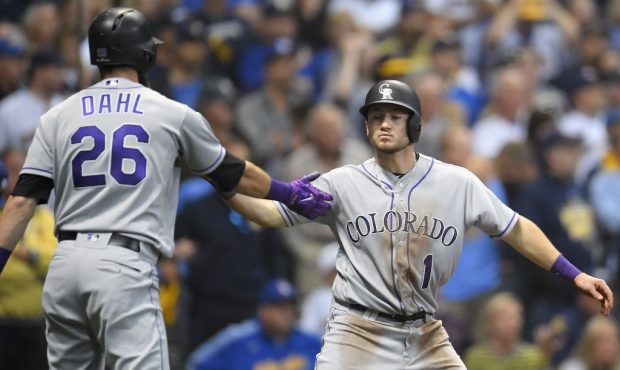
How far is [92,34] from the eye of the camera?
7.02 metres

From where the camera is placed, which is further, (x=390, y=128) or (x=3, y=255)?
(x=390, y=128)

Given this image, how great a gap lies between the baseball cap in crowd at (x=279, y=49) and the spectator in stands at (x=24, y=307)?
380 centimetres

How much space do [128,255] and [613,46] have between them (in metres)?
10.2

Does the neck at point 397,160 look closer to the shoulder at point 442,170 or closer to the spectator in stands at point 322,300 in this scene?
the shoulder at point 442,170

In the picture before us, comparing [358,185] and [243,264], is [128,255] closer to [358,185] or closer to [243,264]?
[358,185]

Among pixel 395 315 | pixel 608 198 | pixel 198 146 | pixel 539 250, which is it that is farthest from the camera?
pixel 608 198

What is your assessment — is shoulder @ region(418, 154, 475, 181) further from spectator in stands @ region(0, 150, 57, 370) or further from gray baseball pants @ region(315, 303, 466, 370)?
spectator in stands @ region(0, 150, 57, 370)

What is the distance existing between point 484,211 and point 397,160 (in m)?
0.54

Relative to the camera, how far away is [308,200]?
7180 millimetres

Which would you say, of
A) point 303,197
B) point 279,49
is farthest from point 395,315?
point 279,49

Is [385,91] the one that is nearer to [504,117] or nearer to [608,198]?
[608,198]

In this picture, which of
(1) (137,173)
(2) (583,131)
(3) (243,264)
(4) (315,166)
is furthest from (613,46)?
(1) (137,173)

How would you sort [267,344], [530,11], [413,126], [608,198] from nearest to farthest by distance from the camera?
[413,126] → [267,344] → [608,198] → [530,11]

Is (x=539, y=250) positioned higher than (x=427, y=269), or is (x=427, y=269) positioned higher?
(x=539, y=250)
